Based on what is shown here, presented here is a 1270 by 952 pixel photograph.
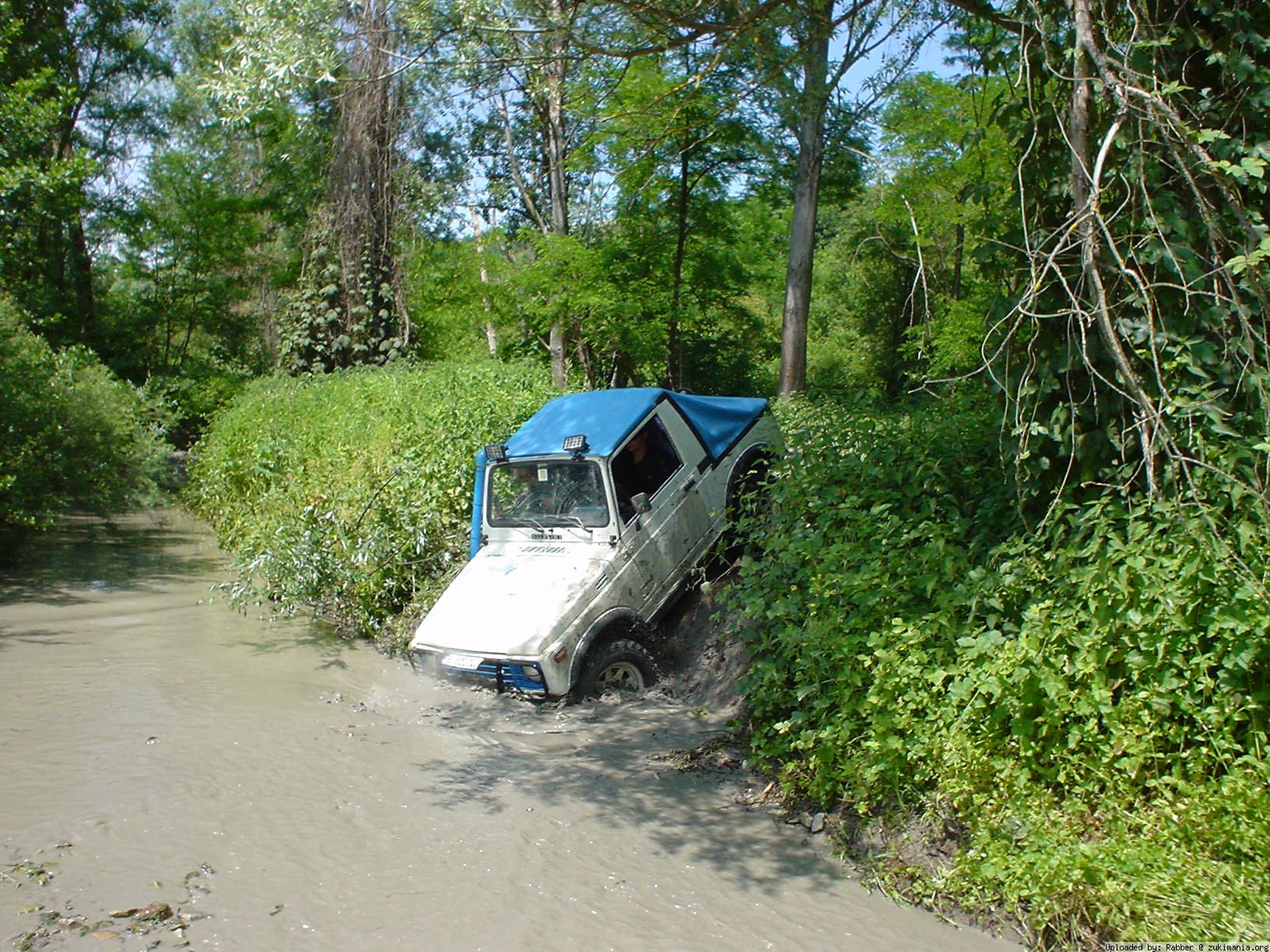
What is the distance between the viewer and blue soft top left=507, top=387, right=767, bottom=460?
8.91m

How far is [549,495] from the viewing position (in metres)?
8.95

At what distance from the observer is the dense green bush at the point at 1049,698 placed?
14.1 ft

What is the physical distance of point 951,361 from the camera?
15305 mm

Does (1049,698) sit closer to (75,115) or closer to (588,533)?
(588,533)

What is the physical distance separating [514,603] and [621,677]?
1.01m

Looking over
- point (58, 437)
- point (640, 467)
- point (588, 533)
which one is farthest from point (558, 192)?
A: point (588, 533)

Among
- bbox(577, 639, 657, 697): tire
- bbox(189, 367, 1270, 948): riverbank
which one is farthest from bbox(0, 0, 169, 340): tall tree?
bbox(189, 367, 1270, 948): riverbank

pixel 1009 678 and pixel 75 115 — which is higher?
pixel 75 115

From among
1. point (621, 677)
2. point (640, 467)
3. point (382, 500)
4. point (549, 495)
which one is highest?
point (640, 467)

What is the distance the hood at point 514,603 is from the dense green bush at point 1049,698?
1.89 metres

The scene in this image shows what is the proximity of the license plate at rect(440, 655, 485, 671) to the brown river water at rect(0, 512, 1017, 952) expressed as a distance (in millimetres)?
410

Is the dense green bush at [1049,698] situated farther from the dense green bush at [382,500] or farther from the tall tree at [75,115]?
the tall tree at [75,115]

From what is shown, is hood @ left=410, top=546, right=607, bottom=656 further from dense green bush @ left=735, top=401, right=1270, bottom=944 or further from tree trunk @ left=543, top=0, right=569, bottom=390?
tree trunk @ left=543, top=0, right=569, bottom=390

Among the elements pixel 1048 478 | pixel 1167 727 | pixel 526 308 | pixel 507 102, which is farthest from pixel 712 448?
pixel 507 102
